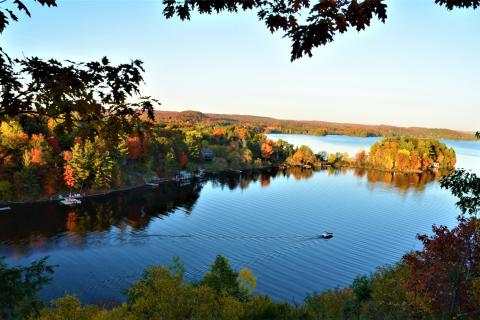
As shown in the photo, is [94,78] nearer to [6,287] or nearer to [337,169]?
[6,287]

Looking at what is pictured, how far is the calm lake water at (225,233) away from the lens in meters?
44.3

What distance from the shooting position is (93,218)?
63406 mm

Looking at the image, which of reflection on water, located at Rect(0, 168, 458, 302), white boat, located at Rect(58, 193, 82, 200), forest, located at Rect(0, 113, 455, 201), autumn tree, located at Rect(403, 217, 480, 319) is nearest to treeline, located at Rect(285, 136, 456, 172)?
forest, located at Rect(0, 113, 455, 201)

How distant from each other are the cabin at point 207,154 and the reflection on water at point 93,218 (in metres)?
30.3

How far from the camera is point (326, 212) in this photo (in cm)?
7706

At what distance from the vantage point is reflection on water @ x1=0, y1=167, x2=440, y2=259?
5135cm

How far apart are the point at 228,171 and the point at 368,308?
4258 inches

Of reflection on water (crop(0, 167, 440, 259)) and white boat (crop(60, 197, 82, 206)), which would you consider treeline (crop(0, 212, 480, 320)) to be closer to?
reflection on water (crop(0, 167, 440, 259))

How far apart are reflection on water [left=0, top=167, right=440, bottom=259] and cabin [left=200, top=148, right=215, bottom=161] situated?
30.3m

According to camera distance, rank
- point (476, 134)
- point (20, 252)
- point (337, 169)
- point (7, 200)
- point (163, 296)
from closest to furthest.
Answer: point (476, 134), point (163, 296), point (20, 252), point (7, 200), point (337, 169)

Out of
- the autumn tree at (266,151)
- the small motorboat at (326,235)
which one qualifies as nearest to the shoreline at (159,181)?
the autumn tree at (266,151)

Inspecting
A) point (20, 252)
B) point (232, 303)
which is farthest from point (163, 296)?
point (20, 252)

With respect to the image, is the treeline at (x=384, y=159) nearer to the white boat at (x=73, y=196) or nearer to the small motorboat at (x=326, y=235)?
the white boat at (x=73, y=196)

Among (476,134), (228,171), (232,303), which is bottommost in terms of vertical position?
(228,171)
